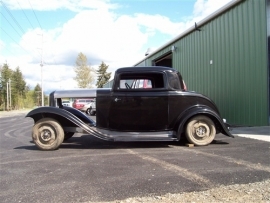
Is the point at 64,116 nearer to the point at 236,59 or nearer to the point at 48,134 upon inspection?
the point at 48,134

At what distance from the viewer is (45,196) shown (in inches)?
126

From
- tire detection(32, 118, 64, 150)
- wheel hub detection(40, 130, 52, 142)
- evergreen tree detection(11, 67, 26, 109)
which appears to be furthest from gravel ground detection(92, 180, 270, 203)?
evergreen tree detection(11, 67, 26, 109)

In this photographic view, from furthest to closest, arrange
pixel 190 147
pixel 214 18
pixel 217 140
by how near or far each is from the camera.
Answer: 1. pixel 214 18
2. pixel 217 140
3. pixel 190 147

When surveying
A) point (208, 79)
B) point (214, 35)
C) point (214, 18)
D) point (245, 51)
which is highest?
point (214, 18)

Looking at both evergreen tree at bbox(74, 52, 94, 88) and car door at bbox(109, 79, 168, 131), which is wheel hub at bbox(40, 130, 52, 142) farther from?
evergreen tree at bbox(74, 52, 94, 88)

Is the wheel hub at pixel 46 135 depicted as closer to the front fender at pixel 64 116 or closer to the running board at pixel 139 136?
the front fender at pixel 64 116

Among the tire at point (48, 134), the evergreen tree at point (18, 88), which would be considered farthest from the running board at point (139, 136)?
the evergreen tree at point (18, 88)

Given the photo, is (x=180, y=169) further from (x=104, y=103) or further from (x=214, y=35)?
(x=214, y=35)

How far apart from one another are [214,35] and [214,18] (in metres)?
0.73

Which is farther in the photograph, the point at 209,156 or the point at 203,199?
the point at 209,156

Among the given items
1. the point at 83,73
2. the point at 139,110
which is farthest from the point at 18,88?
the point at 139,110

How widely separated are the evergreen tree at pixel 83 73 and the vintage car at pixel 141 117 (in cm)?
5335

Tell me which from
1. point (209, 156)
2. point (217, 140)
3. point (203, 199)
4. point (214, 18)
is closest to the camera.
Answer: point (203, 199)

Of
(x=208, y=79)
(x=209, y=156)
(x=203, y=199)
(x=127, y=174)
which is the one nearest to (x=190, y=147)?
(x=209, y=156)
